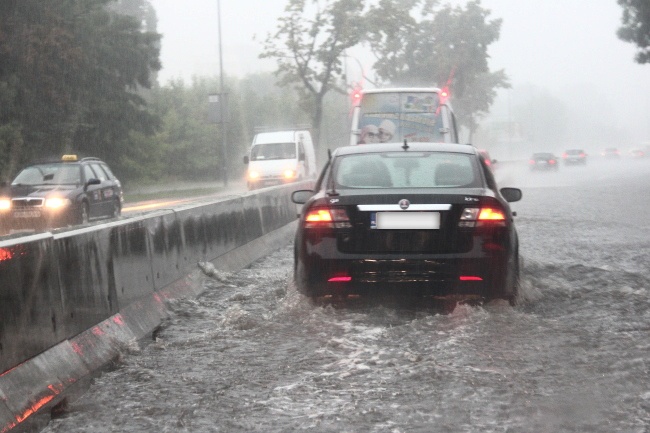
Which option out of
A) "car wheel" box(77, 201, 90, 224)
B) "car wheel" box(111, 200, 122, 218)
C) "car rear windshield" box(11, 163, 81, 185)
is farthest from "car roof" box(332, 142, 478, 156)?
"car wheel" box(111, 200, 122, 218)

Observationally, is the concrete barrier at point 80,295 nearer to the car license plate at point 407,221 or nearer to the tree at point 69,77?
the car license plate at point 407,221

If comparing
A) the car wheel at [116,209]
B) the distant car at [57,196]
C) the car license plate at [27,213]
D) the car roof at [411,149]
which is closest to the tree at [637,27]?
the car wheel at [116,209]

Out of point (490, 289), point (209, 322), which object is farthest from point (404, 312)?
point (209, 322)

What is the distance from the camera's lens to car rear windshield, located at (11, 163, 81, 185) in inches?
901

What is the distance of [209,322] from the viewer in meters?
8.64

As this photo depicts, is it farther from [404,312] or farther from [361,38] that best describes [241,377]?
[361,38]

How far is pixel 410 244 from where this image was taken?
8.08 metres

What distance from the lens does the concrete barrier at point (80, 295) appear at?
549cm

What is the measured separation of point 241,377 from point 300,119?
84.0 m

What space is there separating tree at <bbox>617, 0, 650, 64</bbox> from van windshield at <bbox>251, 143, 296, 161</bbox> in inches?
521

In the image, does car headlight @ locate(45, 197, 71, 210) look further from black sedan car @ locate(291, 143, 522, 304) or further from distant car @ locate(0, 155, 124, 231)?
black sedan car @ locate(291, 143, 522, 304)

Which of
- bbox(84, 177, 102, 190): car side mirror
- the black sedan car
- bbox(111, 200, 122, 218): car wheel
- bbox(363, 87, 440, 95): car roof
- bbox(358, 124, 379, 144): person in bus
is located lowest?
bbox(111, 200, 122, 218): car wheel

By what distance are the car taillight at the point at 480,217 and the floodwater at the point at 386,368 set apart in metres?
0.65

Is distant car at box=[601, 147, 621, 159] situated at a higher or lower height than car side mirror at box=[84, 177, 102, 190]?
lower
